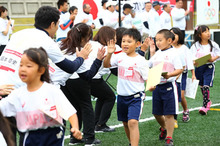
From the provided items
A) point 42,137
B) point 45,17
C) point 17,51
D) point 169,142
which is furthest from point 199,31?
point 42,137

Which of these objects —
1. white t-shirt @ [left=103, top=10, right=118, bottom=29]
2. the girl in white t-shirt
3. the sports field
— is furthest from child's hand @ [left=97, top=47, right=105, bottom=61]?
white t-shirt @ [left=103, top=10, right=118, bottom=29]

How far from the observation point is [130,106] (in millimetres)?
4789

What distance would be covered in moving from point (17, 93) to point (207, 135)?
3455 mm

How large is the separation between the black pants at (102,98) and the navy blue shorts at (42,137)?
103 inches

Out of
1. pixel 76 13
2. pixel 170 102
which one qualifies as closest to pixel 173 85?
pixel 170 102

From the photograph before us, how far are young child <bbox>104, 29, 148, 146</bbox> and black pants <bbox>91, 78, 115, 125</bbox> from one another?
3.31ft

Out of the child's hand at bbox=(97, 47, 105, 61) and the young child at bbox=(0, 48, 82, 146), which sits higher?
the child's hand at bbox=(97, 47, 105, 61)

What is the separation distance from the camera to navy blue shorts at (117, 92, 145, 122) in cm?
471

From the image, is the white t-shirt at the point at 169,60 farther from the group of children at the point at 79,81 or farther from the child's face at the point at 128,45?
the child's face at the point at 128,45

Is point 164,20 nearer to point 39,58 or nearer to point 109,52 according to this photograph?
point 109,52

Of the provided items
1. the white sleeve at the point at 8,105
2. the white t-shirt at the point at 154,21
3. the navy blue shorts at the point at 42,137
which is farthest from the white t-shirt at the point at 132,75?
the white t-shirt at the point at 154,21

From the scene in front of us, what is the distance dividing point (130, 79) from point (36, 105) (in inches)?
73.7

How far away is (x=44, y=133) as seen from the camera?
3.27 meters

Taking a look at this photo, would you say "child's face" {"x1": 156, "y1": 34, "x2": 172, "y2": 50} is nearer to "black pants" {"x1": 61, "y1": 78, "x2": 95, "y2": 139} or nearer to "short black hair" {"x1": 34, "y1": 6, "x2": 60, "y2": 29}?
"black pants" {"x1": 61, "y1": 78, "x2": 95, "y2": 139}
